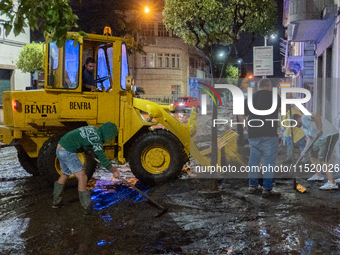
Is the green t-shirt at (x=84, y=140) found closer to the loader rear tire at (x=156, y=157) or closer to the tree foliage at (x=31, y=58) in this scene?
the loader rear tire at (x=156, y=157)

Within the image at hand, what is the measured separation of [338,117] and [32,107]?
807 cm

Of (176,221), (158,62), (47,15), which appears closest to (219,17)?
(176,221)

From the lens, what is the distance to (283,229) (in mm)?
4781

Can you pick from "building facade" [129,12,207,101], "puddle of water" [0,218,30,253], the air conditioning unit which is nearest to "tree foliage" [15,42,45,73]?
the air conditioning unit

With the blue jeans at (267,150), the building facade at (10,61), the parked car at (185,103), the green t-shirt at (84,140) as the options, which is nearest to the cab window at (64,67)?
the green t-shirt at (84,140)

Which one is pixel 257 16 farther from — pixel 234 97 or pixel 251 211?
pixel 251 211

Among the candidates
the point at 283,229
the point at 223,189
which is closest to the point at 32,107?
the point at 223,189

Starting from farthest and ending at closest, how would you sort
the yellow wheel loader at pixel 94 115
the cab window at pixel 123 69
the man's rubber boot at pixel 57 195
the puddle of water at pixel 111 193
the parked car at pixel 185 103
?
the parked car at pixel 185 103, the cab window at pixel 123 69, the yellow wheel loader at pixel 94 115, the puddle of water at pixel 111 193, the man's rubber boot at pixel 57 195

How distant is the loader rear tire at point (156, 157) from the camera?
7016mm

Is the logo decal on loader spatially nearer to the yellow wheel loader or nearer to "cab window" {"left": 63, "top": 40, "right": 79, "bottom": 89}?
the yellow wheel loader

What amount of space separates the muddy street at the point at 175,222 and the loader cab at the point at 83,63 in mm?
2022

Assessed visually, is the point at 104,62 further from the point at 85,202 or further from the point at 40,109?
the point at 85,202

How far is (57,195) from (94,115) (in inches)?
69.6

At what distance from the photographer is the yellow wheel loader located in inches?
265
